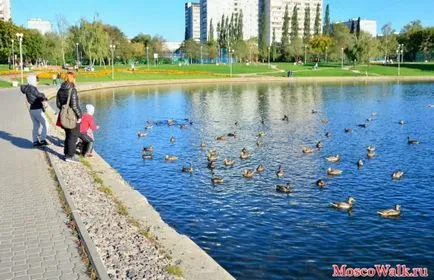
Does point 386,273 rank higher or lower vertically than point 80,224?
lower

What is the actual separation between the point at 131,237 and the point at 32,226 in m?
2.00

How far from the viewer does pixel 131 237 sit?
30.3 ft

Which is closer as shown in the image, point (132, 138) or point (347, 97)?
point (132, 138)

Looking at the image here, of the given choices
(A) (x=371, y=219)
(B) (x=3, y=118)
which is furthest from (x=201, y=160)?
(B) (x=3, y=118)

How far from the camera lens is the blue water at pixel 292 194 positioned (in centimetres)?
1048

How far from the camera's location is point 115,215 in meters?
10.7

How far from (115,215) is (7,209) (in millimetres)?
2362

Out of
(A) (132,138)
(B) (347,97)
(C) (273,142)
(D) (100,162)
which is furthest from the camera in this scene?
(B) (347,97)

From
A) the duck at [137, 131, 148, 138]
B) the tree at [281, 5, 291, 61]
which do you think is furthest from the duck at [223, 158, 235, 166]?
the tree at [281, 5, 291, 61]

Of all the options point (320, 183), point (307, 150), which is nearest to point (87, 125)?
point (320, 183)

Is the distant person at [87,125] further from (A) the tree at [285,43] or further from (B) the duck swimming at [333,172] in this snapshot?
(A) the tree at [285,43]

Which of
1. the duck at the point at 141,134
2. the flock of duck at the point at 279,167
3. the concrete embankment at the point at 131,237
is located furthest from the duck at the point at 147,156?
the concrete embankment at the point at 131,237

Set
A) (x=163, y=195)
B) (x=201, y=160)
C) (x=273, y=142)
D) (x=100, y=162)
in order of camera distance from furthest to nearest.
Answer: (x=273, y=142) → (x=201, y=160) → (x=100, y=162) → (x=163, y=195)

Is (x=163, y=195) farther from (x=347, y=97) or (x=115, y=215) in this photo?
(x=347, y=97)
